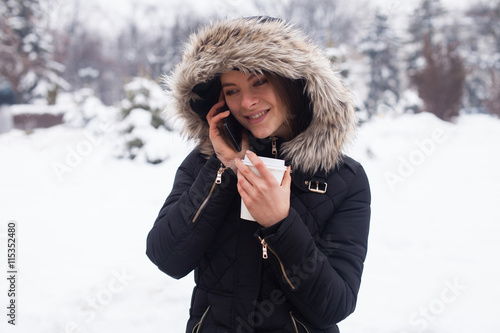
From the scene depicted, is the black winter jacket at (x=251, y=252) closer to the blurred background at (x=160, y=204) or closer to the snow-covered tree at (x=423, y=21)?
the blurred background at (x=160, y=204)

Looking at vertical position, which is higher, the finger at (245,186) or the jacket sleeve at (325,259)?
the finger at (245,186)

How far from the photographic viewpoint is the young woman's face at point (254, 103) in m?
1.49

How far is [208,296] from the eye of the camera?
4.69ft

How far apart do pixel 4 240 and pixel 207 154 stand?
441 centimetres

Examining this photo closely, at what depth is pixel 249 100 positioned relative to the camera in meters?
1.46

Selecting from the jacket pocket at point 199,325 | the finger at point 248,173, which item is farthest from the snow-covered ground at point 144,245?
the finger at point 248,173

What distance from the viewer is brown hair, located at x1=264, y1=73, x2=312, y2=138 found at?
1.58m

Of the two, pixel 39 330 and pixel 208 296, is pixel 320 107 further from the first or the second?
pixel 39 330

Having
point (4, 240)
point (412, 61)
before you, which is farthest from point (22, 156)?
point (412, 61)

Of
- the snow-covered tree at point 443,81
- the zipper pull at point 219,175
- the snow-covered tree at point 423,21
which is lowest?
the snow-covered tree at point 443,81

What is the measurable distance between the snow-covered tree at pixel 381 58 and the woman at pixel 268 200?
87.4 feet

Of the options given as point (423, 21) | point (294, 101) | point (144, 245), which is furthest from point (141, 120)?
point (423, 21)

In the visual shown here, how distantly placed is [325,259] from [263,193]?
33cm

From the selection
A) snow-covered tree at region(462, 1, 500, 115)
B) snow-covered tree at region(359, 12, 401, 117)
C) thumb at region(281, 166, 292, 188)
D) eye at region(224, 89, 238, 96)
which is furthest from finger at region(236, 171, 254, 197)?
snow-covered tree at region(462, 1, 500, 115)
